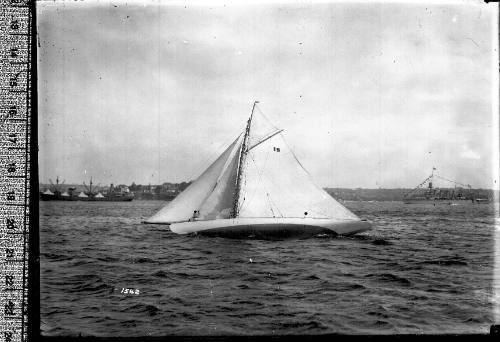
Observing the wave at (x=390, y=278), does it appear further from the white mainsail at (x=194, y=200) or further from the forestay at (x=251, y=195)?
the white mainsail at (x=194, y=200)

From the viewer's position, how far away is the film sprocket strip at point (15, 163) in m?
3.63

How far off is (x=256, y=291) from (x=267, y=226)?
4719 millimetres

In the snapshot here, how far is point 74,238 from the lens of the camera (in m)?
4.39

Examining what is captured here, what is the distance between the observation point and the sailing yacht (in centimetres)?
909

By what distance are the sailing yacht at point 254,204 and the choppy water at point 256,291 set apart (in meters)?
3.97

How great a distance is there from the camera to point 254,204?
9.61m

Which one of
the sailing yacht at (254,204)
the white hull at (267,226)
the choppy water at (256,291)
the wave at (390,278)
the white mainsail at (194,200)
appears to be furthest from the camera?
the white mainsail at (194,200)

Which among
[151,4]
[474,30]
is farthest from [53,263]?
[474,30]

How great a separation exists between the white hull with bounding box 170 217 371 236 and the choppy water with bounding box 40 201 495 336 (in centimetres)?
374

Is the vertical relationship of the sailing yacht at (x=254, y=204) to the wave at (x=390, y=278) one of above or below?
above

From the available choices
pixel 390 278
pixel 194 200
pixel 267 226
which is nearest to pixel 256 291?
pixel 390 278

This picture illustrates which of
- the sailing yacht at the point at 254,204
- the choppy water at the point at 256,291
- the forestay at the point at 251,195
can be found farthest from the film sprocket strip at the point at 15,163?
the forestay at the point at 251,195

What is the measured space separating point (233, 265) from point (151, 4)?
3.32 m

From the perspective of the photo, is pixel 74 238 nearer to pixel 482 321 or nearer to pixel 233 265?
pixel 233 265
